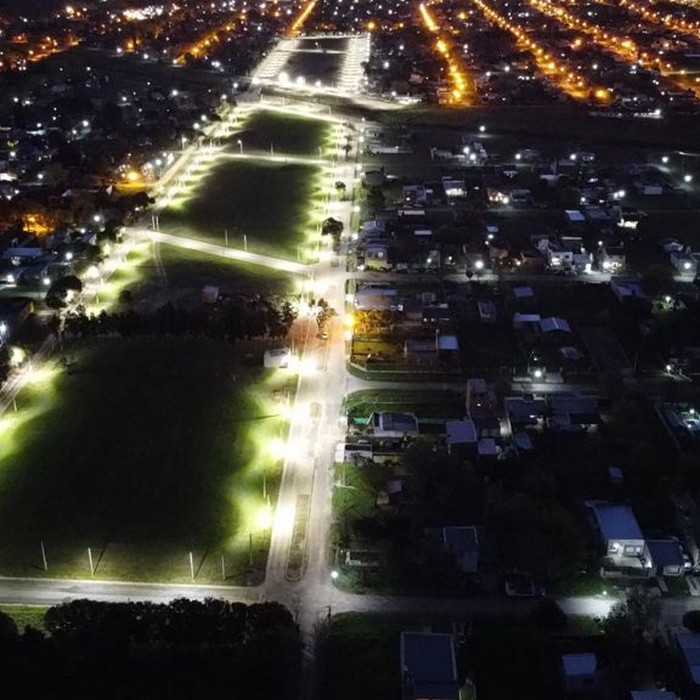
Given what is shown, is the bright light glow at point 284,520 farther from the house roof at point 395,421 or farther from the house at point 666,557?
the house at point 666,557

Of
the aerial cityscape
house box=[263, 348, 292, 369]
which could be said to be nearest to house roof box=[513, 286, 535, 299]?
the aerial cityscape

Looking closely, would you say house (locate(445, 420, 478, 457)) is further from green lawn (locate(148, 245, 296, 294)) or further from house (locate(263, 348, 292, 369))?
green lawn (locate(148, 245, 296, 294))

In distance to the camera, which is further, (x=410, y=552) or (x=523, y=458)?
(x=523, y=458)

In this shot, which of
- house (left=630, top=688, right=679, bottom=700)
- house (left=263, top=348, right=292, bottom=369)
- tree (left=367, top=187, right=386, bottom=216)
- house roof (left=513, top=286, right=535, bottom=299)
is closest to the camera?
house (left=630, top=688, right=679, bottom=700)

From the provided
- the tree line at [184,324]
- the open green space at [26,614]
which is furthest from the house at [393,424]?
the open green space at [26,614]

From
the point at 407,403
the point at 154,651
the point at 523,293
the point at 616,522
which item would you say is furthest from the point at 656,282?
the point at 154,651

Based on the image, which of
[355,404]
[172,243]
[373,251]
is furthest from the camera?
[172,243]

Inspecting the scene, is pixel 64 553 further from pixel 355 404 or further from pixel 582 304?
pixel 582 304

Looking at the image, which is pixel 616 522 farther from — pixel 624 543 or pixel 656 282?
pixel 656 282

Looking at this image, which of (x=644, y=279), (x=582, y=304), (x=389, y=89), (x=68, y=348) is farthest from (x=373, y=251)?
(x=389, y=89)
